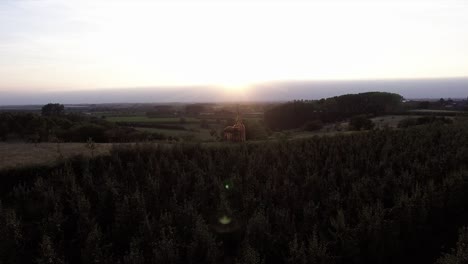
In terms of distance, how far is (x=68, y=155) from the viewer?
58.4ft

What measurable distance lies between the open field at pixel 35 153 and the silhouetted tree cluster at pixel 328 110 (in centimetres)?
4964

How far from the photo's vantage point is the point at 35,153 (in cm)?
1852

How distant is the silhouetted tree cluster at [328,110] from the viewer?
6681cm

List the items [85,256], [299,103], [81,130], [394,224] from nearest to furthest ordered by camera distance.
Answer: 1. [85,256]
2. [394,224]
3. [81,130]
4. [299,103]

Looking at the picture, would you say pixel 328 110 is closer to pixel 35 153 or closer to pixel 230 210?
pixel 35 153

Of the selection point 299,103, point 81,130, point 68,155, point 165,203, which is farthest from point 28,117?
point 299,103

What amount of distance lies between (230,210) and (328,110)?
196ft

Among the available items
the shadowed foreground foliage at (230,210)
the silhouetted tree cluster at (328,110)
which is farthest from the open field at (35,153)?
the silhouetted tree cluster at (328,110)

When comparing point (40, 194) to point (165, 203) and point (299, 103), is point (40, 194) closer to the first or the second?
point (165, 203)

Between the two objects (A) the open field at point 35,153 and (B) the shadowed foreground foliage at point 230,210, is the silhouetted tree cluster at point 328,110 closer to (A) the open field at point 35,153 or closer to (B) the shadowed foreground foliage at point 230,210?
(B) the shadowed foreground foliage at point 230,210

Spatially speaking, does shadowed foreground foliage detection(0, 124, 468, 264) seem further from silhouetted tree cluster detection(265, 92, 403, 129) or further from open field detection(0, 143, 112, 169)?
silhouetted tree cluster detection(265, 92, 403, 129)

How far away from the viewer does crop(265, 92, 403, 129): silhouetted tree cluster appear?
66.8m

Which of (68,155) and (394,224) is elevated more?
(68,155)

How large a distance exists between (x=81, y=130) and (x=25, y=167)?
1826 cm
